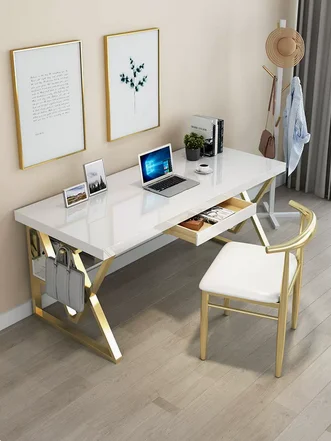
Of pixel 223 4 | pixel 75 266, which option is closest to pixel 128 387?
pixel 75 266

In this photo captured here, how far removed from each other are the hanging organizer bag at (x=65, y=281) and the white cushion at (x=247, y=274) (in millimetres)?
560

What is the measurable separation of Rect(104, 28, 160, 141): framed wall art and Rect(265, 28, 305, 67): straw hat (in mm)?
869

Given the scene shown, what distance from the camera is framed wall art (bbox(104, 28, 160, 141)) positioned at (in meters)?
3.49

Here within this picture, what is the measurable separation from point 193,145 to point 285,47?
2.98 ft

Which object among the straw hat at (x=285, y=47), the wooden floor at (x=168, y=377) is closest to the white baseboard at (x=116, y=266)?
the wooden floor at (x=168, y=377)

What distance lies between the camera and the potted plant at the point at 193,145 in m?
3.85

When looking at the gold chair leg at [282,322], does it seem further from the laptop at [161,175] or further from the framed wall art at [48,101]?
the framed wall art at [48,101]

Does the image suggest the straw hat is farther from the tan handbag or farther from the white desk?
the white desk

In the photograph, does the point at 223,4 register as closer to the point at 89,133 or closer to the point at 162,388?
the point at 89,133

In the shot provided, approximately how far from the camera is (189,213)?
321cm

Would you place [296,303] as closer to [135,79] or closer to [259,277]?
[259,277]

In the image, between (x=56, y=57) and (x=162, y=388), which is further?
(x=56, y=57)

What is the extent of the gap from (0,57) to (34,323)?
1.34 m

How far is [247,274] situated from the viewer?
3027 mm
